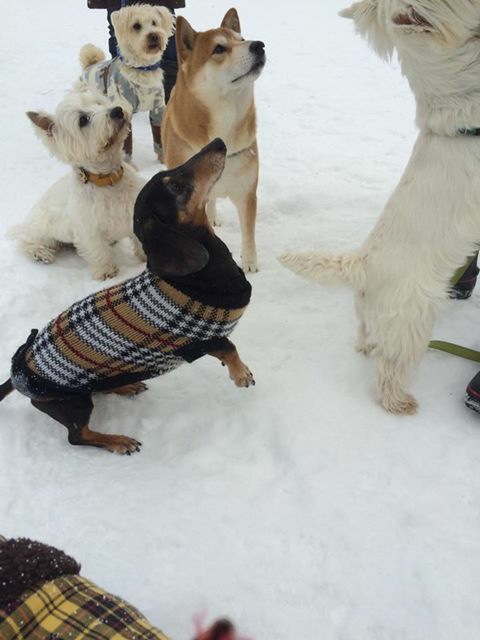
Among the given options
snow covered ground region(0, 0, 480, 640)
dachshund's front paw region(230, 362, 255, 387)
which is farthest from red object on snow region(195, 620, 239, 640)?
dachshund's front paw region(230, 362, 255, 387)

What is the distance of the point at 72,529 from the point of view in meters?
1.89

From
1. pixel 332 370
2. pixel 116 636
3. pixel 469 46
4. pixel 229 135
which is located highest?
pixel 469 46

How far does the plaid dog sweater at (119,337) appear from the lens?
1973 mm

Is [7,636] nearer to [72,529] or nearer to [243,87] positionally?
[72,529]

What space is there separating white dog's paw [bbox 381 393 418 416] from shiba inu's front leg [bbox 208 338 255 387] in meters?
0.68

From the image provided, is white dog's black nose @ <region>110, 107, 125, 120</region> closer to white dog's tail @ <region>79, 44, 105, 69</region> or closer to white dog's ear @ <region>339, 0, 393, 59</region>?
white dog's ear @ <region>339, 0, 393, 59</region>

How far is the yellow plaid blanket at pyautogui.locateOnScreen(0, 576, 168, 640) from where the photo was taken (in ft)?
3.36

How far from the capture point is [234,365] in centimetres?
235

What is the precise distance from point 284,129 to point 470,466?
429 centimetres

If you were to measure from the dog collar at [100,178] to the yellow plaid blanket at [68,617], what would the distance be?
2.62 meters

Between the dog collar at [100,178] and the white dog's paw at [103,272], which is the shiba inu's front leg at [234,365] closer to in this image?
the white dog's paw at [103,272]

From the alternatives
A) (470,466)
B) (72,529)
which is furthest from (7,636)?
(470,466)

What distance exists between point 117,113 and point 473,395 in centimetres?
268

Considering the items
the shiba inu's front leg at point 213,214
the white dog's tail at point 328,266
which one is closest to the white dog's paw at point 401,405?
the white dog's tail at point 328,266
